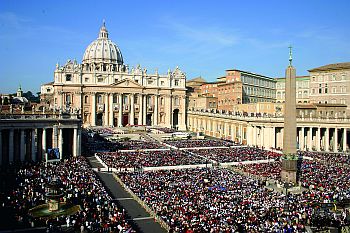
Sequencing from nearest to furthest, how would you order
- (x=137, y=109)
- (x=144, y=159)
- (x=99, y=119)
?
(x=144, y=159) → (x=99, y=119) → (x=137, y=109)

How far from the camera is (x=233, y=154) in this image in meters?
48.4

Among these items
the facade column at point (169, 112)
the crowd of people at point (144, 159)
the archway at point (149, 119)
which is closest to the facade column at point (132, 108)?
the archway at point (149, 119)

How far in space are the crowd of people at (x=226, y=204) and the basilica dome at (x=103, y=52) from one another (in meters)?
92.0

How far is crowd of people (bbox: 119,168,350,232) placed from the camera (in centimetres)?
2066

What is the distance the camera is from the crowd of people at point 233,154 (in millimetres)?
45031

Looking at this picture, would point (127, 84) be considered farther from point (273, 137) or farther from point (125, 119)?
point (273, 137)

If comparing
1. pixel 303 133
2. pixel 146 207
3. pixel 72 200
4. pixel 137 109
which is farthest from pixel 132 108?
pixel 146 207

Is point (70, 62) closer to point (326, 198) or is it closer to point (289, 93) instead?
point (289, 93)

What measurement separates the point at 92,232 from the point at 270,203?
1200 centimetres

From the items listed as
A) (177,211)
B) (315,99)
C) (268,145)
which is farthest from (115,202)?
(315,99)

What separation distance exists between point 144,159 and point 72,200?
17.1m

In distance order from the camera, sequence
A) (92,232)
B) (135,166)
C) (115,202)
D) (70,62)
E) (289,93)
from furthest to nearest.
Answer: (70,62) < (135,166) < (289,93) < (115,202) < (92,232)

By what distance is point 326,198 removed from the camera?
2677cm

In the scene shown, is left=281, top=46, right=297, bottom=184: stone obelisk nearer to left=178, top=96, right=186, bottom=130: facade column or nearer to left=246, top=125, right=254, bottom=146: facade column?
left=246, top=125, right=254, bottom=146: facade column
